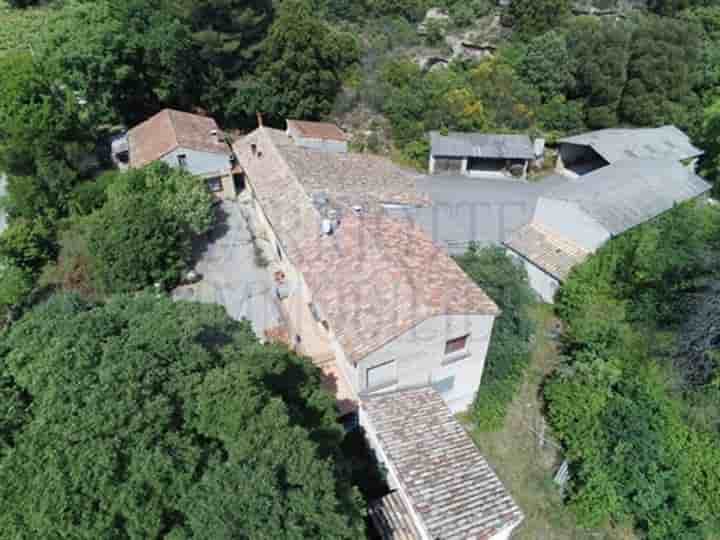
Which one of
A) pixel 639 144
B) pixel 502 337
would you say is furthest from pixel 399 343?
pixel 639 144

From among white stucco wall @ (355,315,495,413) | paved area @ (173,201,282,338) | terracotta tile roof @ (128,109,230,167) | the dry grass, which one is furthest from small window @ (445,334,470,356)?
terracotta tile roof @ (128,109,230,167)

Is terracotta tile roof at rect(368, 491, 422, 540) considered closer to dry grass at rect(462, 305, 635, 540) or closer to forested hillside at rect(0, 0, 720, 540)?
forested hillside at rect(0, 0, 720, 540)

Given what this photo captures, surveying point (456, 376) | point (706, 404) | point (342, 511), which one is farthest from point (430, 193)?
point (342, 511)

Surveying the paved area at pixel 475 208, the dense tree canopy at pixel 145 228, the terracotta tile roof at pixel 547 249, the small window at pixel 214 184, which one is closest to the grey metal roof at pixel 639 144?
the paved area at pixel 475 208

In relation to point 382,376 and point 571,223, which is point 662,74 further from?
point 382,376

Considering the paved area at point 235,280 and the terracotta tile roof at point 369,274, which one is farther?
the paved area at point 235,280

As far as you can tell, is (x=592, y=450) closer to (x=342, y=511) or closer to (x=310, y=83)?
(x=342, y=511)

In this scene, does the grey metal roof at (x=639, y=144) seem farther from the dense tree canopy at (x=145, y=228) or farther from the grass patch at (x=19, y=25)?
the grass patch at (x=19, y=25)

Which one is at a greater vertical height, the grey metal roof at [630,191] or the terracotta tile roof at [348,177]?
the terracotta tile roof at [348,177]
